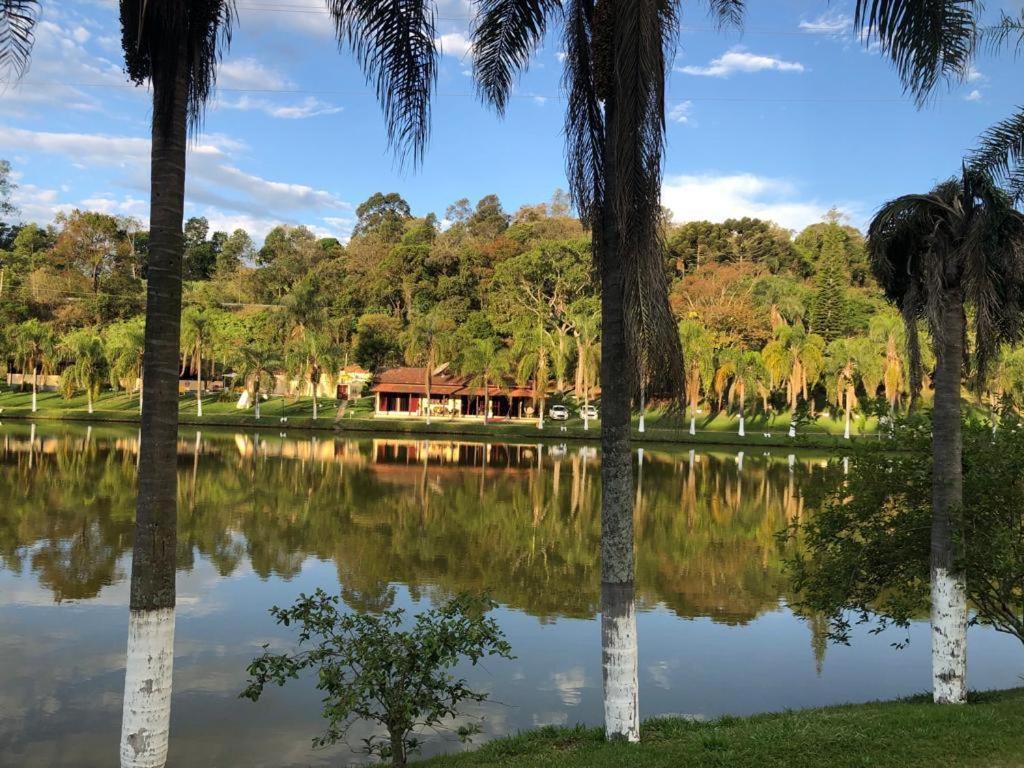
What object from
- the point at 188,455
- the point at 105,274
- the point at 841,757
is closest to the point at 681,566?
the point at 841,757

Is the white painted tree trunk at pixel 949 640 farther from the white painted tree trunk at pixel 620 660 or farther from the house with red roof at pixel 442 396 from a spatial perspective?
the house with red roof at pixel 442 396

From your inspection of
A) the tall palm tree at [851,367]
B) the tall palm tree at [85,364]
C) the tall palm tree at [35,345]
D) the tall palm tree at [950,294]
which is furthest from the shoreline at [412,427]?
the tall palm tree at [950,294]

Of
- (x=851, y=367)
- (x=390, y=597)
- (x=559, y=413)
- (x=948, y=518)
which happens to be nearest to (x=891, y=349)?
(x=851, y=367)

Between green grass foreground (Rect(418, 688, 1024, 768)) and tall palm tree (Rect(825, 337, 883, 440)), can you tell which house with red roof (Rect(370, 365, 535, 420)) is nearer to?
tall palm tree (Rect(825, 337, 883, 440))

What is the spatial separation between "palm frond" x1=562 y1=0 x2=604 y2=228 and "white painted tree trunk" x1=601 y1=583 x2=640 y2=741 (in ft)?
8.96

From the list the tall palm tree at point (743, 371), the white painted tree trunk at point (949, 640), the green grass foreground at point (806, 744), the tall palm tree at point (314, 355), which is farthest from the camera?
the tall palm tree at point (314, 355)

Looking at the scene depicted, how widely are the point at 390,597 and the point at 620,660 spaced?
22.7 ft

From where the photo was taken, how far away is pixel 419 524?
59.6 ft

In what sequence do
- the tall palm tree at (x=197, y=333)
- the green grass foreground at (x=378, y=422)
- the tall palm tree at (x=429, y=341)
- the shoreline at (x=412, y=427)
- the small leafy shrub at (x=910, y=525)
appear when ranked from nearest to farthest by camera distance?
the small leafy shrub at (x=910, y=525), the shoreline at (x=412, y=427), the green grass foreground at (x=378, y=422), the tall palm tree at (x=429, y=341), the tall palm tree at (x=197, y=333)

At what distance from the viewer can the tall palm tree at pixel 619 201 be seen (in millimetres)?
4996

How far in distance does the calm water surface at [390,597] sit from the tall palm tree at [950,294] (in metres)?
2.16

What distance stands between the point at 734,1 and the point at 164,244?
14.6 feet

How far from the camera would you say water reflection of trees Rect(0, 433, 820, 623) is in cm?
1298

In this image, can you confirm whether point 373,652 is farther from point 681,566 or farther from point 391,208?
point 391,208
